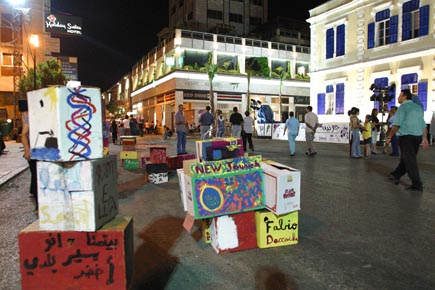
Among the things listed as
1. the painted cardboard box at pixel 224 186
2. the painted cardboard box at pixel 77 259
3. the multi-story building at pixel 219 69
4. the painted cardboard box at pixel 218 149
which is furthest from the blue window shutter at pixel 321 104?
the painted cardboard box at pixel 77 259

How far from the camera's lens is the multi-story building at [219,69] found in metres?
40.2

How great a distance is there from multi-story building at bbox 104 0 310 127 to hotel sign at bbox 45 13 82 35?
10.5 meters

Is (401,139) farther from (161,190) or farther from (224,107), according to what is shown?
(224,107)

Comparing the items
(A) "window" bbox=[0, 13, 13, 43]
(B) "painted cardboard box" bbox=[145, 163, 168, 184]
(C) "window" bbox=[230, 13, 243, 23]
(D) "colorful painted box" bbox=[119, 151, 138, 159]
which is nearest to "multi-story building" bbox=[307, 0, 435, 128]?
(D) "colorful painted box" bbox=[119, 151, 138, 159]

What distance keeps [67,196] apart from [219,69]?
39884 millimetres

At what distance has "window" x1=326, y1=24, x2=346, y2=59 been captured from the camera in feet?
90.1

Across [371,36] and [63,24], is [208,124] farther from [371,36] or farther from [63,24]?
[63,24]

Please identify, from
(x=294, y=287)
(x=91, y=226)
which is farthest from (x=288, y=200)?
(x=91, y=226)

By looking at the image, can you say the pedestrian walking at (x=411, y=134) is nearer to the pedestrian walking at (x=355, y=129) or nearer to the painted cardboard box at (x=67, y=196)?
Answer: the pedestrian walking at (x=355, y=129)

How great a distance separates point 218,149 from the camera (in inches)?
153

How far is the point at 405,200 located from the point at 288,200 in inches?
139

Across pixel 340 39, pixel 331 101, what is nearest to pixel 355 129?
pixel 331 101

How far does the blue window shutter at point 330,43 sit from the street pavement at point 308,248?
23703 millimetres

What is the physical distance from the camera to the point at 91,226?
284 centimetres
